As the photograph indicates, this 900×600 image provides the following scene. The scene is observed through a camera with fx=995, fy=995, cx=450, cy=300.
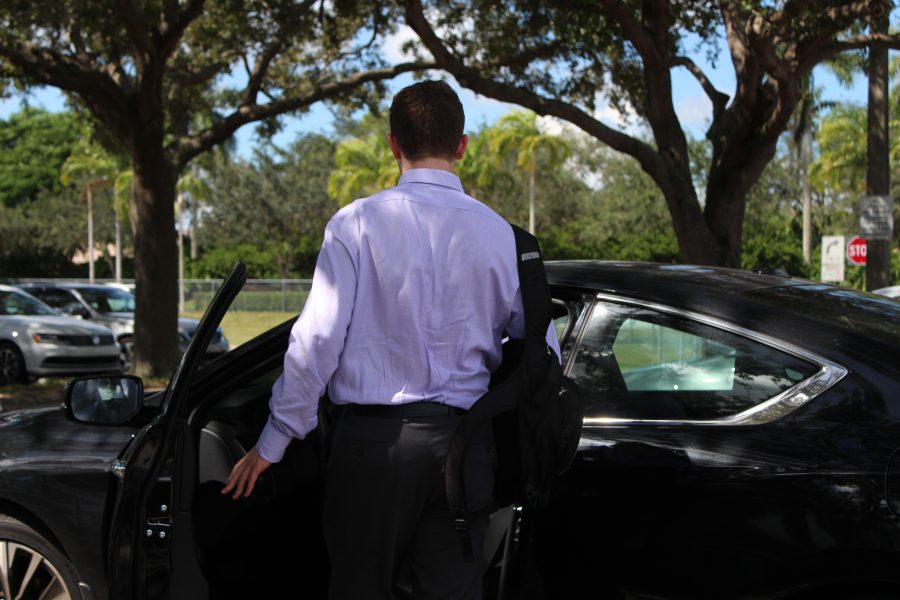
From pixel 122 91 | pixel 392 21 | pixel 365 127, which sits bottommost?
pixel 122 91

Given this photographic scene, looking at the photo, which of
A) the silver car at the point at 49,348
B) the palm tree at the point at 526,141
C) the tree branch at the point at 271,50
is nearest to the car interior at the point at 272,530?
the silver car at the point at 49,348

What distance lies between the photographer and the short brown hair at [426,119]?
7.75 feet

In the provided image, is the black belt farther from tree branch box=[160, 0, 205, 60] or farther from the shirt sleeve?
tree branch box=[160, 0, 205, 60]

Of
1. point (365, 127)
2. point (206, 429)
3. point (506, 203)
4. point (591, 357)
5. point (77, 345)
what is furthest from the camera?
point (365, 127)

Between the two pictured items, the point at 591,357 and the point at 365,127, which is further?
the point at 365,127

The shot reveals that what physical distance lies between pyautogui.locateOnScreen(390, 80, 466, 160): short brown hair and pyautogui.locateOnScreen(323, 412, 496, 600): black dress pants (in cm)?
65

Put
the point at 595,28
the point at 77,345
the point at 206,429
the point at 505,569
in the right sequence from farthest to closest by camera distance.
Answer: the point at 77,345, the point at 595,28, the point at 206,429, the point at 505,569

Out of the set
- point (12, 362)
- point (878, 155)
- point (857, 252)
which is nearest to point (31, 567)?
point (12, 362)

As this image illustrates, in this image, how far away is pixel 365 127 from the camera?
62.2 m

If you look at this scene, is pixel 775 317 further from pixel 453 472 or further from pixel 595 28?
pixel 595 28

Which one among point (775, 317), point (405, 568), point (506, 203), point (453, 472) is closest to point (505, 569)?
point (405, 568)

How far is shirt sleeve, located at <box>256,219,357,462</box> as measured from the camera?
2254 millimetres

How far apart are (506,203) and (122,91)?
131 feet

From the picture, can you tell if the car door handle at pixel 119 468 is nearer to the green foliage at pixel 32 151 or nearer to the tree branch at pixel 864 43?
the tree branch at pixel 864 43
